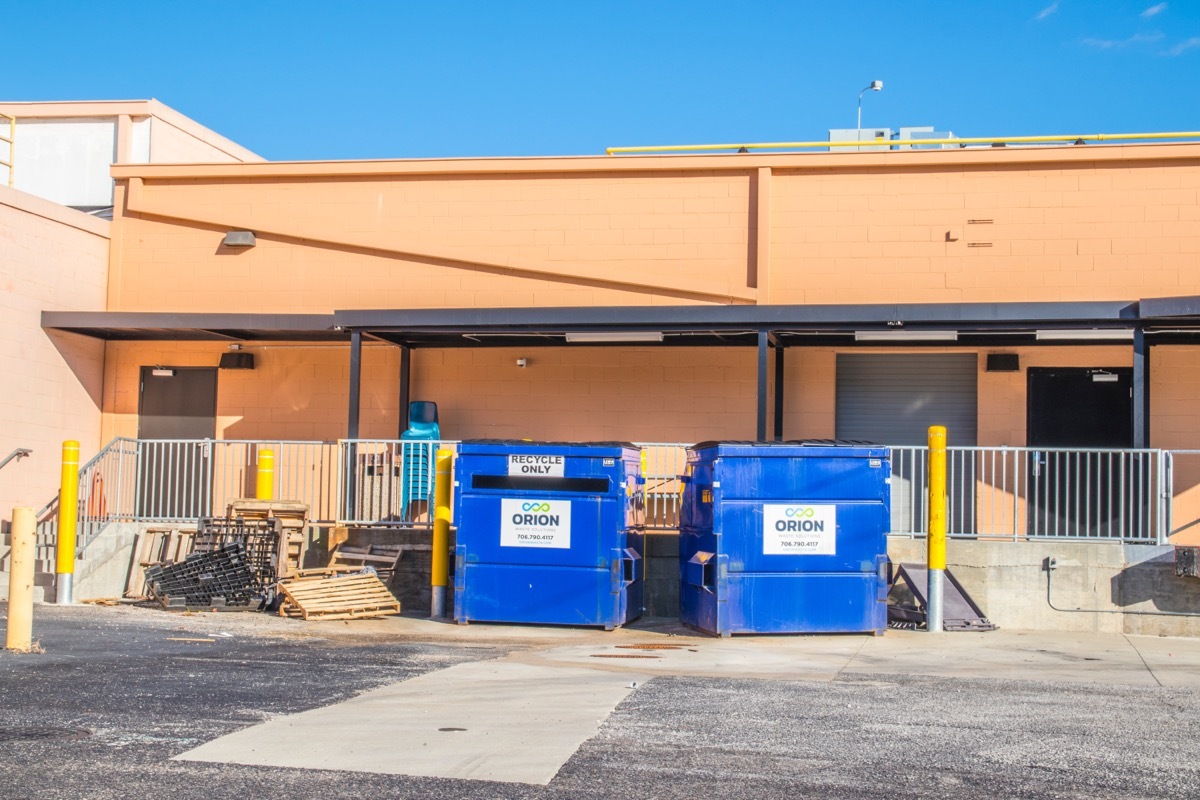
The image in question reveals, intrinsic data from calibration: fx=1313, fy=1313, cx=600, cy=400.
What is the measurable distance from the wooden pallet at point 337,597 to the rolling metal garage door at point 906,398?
21.6ft

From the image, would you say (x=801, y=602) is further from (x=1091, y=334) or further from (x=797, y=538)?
(x=1091, y=334)

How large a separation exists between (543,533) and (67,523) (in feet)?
17.9

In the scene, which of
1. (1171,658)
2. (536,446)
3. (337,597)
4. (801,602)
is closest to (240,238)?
(337,597)

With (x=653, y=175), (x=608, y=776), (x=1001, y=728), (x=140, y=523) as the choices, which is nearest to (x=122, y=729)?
(x=608, y=776)

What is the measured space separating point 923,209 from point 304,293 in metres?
8.45

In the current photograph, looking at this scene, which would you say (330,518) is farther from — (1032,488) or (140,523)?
(1032,488)

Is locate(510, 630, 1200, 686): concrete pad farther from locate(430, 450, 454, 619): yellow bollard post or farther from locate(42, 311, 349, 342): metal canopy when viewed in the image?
locate(42, 311, 349, 342): metal canopy

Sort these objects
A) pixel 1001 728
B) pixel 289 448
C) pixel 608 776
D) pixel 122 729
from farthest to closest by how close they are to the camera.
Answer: pixel 289 448
pixel 1001 728
pixel 122 729
pixel 608 776

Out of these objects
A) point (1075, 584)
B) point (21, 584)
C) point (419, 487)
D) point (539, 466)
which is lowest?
point (1075, 584)

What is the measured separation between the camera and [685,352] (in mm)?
17656

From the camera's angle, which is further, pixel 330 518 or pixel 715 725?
pixel 330 518

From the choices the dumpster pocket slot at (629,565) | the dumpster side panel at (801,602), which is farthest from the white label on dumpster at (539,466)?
the dumpster side panel at (801,602)

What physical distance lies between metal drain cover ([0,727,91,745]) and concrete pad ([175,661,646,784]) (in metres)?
0.76

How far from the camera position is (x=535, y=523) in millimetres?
13047
